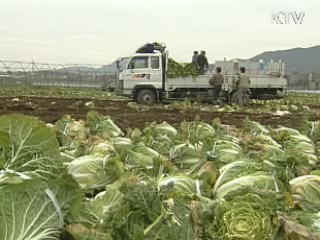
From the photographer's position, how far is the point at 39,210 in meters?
1.86

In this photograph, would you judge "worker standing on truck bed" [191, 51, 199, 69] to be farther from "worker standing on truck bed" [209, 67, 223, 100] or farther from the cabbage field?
the cabbage field

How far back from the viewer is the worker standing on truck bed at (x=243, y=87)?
77.8ft

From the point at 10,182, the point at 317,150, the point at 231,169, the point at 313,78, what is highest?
the point at 10,182

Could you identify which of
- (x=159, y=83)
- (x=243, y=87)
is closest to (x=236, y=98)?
(x=243, y=87)

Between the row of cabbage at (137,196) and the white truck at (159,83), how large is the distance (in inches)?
814

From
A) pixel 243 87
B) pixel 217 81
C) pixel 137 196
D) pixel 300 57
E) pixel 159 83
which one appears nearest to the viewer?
pixel 137 196

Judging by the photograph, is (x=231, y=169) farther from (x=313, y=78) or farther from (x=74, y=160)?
(x=313, y=78)

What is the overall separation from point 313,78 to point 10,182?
7444cm

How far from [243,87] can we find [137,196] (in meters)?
21.9

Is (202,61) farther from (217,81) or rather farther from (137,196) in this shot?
(137,196)

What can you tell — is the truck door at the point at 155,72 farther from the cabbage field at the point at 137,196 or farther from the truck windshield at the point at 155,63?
the cabbage field at the point at 137,196

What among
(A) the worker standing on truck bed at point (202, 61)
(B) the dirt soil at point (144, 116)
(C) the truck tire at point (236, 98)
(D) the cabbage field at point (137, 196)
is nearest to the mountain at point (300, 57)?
(A) the worker standing on truck bed at point (202, 61)

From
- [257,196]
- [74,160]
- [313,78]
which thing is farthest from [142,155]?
[313,78]

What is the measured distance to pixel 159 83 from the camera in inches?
963
